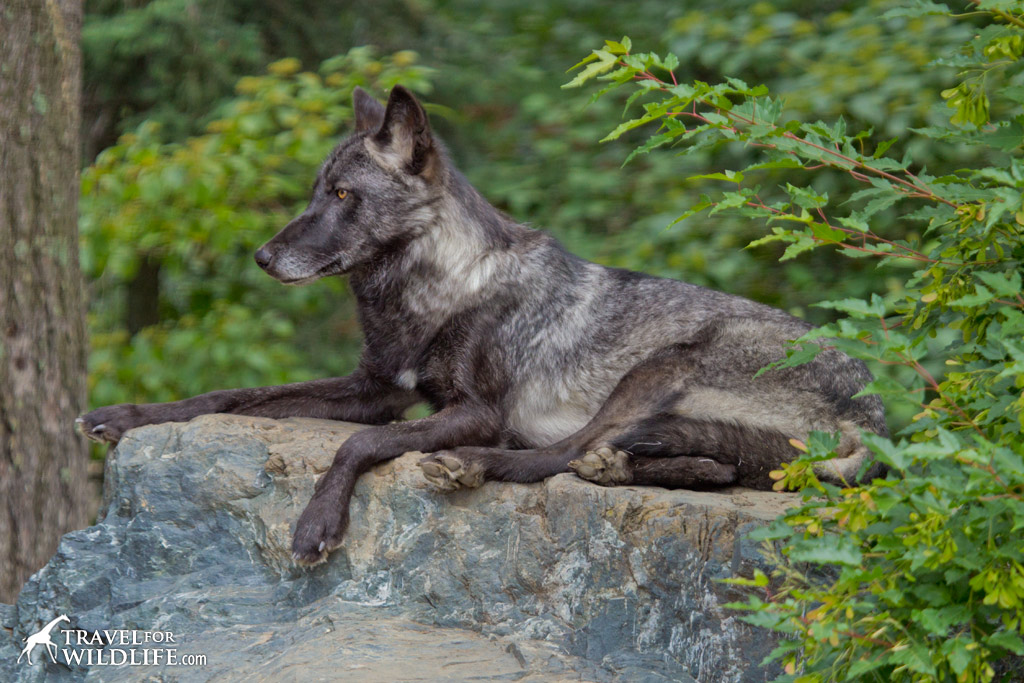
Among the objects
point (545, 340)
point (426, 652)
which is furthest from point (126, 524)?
point (545, 340)

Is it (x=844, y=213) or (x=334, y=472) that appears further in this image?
(x=844, y=213)

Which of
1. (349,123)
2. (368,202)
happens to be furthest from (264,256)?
(349,123)

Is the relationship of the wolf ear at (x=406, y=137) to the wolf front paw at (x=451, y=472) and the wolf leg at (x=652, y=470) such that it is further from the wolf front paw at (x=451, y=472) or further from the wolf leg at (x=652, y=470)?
the wolf leg at (x=652, y=470)

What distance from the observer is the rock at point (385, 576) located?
319 centimetres

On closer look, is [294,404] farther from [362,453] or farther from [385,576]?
[385,576]

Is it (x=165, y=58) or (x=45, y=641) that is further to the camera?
(x=165, y=58)

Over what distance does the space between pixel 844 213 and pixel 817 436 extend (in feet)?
15.2

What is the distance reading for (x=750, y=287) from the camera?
Result: 7.06 meters

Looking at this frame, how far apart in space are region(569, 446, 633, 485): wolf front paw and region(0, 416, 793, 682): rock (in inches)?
2.6

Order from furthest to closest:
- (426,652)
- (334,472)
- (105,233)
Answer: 1. (105,233)
2. (334,472)
3. (426,652)

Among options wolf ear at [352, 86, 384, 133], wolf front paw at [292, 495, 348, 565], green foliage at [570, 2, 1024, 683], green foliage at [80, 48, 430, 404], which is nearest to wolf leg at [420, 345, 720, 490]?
wolf front paw at [292, 495, 348, 565]

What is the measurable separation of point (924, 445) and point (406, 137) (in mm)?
3051

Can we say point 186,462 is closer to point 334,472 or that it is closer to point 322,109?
point 334,472

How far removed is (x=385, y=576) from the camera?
3641mm
